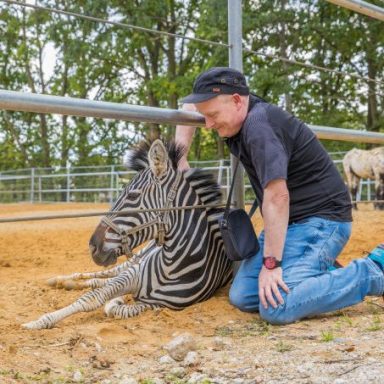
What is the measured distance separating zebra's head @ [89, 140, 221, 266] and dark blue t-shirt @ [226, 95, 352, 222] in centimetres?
36

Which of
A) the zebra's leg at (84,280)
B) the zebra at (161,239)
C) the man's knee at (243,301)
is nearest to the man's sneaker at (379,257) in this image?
the man's knee at (243,301)

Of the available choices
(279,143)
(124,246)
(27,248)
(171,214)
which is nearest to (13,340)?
(124,246)

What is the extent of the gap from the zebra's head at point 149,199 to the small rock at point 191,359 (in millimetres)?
914

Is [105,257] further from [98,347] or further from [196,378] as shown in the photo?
[196,378]

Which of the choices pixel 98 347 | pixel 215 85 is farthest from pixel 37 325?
pixel 215 85

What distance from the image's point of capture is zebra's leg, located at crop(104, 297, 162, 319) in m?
2.83

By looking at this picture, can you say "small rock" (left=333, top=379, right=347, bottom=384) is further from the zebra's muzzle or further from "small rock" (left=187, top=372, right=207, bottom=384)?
the zebra's muzzle

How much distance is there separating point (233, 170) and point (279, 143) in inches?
20.8

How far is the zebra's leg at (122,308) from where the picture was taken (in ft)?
9.29

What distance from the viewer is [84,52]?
2012 centimetres

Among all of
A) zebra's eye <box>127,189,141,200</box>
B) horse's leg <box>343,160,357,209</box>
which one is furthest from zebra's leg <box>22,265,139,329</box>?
horse's leg <box>343,160,357,209</box>

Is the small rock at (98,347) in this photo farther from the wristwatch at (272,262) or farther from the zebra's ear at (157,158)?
the zebra's ear at (157,158)

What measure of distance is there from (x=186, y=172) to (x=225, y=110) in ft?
1.89

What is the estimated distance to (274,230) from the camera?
2.55 m
